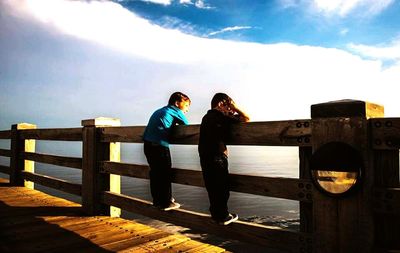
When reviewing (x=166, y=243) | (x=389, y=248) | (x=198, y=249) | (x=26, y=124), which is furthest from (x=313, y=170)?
(x=26, y=124)

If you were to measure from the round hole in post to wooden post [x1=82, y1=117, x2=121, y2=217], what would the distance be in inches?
129

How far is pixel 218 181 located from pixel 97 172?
7.80 ft

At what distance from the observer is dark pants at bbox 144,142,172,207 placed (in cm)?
363

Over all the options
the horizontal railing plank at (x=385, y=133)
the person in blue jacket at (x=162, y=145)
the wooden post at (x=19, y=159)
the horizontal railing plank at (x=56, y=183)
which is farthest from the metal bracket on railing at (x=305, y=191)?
the wooden post at (x=19, y=159)

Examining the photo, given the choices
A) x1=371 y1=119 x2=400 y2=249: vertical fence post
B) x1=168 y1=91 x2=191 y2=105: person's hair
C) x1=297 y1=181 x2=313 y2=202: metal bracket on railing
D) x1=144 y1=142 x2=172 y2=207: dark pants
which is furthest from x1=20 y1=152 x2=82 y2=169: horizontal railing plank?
x1=371 y1=119 x2=400 y2=249: vertical fence post

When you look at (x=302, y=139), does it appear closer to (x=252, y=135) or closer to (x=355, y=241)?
(x=252, y=135)

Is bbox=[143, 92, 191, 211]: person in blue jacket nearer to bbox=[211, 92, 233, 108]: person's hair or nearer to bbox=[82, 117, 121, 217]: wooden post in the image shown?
bbox=[211, 92, 233, 108]: person's hair

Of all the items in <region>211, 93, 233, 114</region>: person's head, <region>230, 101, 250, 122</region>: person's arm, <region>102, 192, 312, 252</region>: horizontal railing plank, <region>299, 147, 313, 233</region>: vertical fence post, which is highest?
<region>211, 93, 233, 114</region>: person's head

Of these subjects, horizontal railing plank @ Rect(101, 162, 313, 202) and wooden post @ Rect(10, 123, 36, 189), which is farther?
wooden post @ Rect(10, 123, 36, 189)

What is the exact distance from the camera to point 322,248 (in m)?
2.38

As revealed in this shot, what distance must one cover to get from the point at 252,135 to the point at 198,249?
1.30 meters

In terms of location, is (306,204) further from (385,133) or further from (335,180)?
(385,133)

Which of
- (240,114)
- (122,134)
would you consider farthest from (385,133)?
(122,134)

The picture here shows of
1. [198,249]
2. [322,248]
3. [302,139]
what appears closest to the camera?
[322,248]
